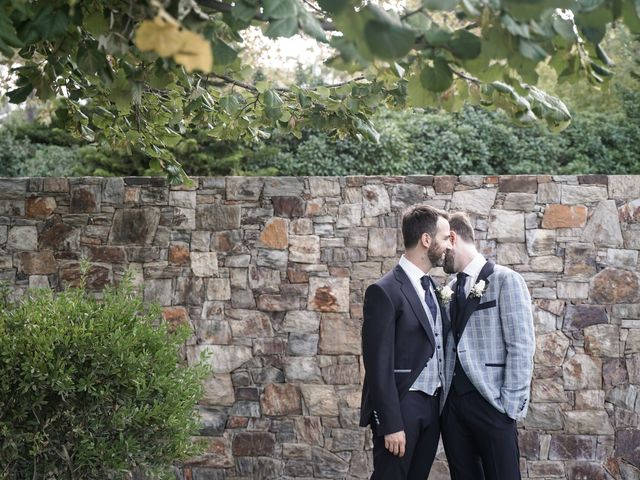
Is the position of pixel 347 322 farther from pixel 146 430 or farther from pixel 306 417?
pixel 146 430

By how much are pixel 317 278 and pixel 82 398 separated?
2.33 meters

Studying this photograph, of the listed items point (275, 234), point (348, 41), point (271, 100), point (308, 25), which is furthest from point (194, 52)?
point (275, 234)

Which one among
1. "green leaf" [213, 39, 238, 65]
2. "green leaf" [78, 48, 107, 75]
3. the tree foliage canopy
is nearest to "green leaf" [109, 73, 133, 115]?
the tree foliage canopy

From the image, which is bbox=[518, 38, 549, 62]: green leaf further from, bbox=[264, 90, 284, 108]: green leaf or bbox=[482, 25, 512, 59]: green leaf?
bbox=[264, 90, 284, 108]: green leaf

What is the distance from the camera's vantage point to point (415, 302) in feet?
14.0

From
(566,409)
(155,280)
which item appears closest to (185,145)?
(155,280)

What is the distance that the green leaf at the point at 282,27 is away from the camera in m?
2.46

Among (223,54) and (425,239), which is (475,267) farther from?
(223,54)

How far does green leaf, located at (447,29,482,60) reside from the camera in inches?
93.7

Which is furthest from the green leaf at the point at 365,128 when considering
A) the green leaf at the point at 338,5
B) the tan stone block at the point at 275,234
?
the green leaf at the point at 338,5

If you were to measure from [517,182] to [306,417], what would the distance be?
2384mm

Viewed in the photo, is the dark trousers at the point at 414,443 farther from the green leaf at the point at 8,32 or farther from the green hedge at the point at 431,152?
the green hedge at the point at 431,152

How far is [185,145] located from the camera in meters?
8.62

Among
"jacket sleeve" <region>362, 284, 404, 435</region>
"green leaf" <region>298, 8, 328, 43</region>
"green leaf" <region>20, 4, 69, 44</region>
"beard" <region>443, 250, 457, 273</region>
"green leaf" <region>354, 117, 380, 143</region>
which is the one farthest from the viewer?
"green leaf" <region>354, 117, 380, 143</region>
